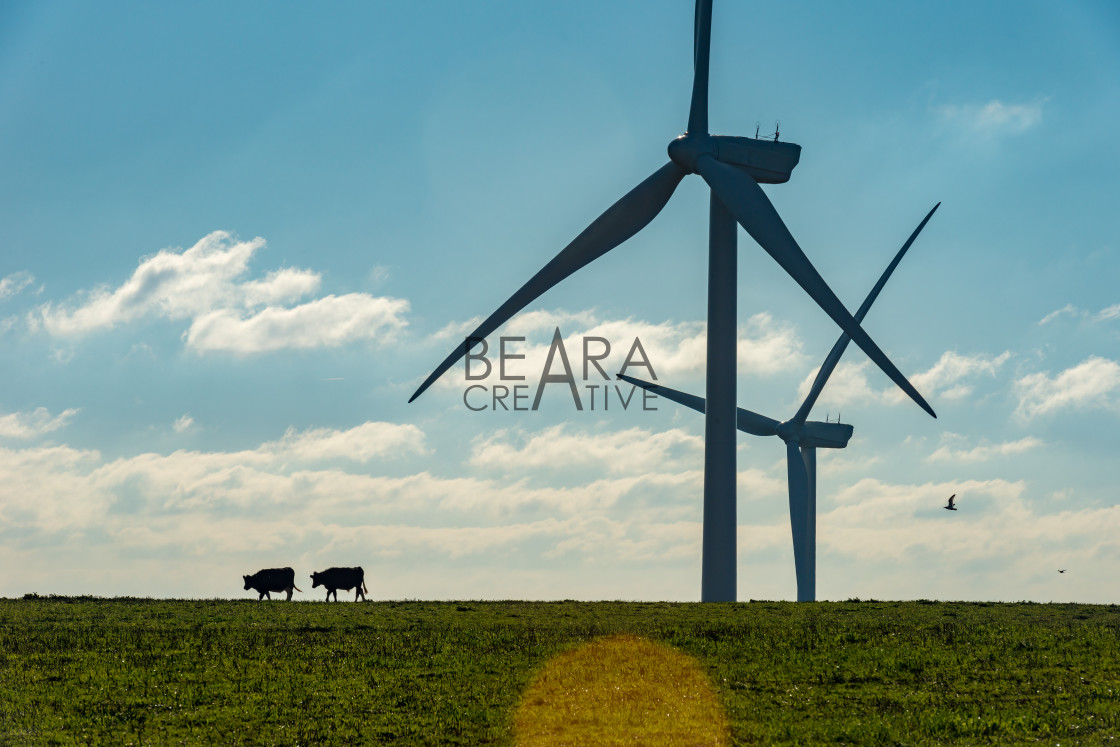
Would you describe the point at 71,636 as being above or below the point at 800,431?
below

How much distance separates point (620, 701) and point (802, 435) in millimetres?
50367

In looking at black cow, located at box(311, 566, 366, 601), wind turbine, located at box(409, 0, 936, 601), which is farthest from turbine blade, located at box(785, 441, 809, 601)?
black cow, located at box(311, 566, 366, 601)

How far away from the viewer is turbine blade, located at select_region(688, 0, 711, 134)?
174 ft

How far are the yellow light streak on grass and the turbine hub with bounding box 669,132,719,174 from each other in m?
30.7

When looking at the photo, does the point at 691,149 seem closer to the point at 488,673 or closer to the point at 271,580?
the point at 271,580

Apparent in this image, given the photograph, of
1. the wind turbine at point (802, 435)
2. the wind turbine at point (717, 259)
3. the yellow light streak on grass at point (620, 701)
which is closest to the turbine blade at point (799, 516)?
the wind turbine at point (802, 435)

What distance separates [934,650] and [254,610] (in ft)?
74.4

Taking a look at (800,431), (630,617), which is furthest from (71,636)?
(800,431)

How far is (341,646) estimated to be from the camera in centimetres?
2920

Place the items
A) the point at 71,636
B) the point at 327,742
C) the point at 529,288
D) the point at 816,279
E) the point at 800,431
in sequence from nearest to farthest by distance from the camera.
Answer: the point at 327,742 < the point at 71,636 < the point at 816,279 < the point at 529,288 < the point at 800,431

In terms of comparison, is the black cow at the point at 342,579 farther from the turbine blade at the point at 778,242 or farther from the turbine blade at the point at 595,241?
the turbine blade at the point at 778,242

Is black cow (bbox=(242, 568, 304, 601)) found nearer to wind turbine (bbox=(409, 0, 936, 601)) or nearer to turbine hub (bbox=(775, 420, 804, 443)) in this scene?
wind turbine (bbox=(409, 0, 936, 601))

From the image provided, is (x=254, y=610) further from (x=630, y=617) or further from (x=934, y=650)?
(x=934, y=650)

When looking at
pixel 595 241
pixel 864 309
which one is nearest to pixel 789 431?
pixel 864 309
